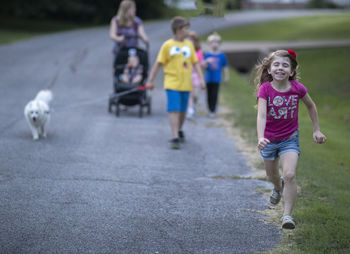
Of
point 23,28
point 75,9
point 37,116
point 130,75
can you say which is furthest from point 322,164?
point 75,9

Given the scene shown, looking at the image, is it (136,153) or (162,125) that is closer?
(136,153)

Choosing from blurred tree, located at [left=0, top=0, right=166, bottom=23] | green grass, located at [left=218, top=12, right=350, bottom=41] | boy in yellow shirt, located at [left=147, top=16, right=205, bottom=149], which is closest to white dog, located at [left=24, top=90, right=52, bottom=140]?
boy in yellow shirt, located at [left=147, top=16, right=205, bottom=149]

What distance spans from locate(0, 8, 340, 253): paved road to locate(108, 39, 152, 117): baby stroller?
37cm

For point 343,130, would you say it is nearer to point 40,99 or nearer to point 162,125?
point 162,125

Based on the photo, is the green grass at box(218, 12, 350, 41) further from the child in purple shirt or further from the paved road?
the child in purple shirt

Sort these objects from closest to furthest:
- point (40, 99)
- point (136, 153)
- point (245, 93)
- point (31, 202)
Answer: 1. point (31, 202)
2. point (136, 153)
3. point (40, 99)
4. point (245, 93)

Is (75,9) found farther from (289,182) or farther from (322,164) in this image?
(289,182)

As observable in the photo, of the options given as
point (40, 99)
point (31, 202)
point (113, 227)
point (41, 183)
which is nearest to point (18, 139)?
point (40, 99)

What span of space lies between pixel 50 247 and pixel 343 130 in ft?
30.8

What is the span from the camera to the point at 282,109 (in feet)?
16.9

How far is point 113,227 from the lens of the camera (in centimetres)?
494

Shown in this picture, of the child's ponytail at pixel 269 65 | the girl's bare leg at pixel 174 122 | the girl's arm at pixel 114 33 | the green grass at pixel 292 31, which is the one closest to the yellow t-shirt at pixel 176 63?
the girl's bare leg at pixel 174 122

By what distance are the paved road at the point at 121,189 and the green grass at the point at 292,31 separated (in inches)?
900

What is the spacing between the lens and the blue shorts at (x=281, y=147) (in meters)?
5.13
